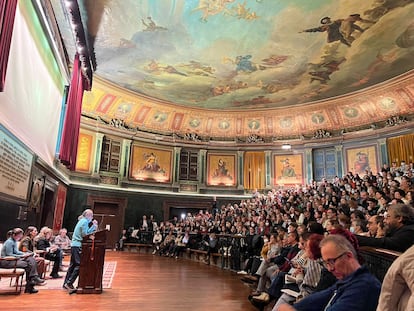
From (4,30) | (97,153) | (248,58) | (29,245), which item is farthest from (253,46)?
(29,245)

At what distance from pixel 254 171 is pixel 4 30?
52.8 ft

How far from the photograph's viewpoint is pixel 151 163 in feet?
61.9

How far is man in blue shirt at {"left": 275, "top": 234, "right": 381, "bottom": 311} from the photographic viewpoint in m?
1.90

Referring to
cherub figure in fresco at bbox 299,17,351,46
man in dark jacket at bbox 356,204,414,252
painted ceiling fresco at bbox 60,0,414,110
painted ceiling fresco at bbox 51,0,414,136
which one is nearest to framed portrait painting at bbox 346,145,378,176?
painted ceiling fresco at bbox 51,0,414,136

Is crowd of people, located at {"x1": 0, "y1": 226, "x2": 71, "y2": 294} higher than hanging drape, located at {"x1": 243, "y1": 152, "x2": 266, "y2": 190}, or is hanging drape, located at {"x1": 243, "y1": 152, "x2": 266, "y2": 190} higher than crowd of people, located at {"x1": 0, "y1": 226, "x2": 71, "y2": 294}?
hanging drape, located at {"x1": 243, "y1": 152, "x2": 266, "y2": 190}

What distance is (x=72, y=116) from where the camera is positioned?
34.4ft

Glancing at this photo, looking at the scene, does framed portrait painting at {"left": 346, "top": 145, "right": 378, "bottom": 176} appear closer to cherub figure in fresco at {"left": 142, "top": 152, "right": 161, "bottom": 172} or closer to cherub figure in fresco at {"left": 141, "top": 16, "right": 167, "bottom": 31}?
cherub figure in fresco at {"left": 142, "top": 152, "right": 161, "bottom": 172}

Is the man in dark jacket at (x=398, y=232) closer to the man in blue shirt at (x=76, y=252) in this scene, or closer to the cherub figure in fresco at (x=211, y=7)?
the man in blue shirt at (x=76, y=252)

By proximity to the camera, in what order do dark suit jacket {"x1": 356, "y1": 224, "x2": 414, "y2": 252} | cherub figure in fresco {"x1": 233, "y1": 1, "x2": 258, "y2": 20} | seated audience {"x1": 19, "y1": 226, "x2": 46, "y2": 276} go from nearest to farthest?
dark suit jacket {"x1": 356, "y1": 224, "x2": 414, "y2": 252} < seated audience {"x1": 19, "y1": 226, "x2": 46, "y2": 276} < cherub figure in fresco {"x1": 233, "y1": 1, "x2": 258, "y2": 20}

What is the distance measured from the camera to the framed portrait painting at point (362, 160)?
16.6m

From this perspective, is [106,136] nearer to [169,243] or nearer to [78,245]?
[169,243]

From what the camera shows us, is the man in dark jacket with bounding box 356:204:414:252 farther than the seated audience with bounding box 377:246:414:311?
Yes

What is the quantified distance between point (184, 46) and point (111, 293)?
10.3 metres

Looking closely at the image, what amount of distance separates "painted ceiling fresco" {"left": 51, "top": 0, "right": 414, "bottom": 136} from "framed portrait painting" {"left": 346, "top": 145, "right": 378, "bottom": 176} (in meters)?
1.57
